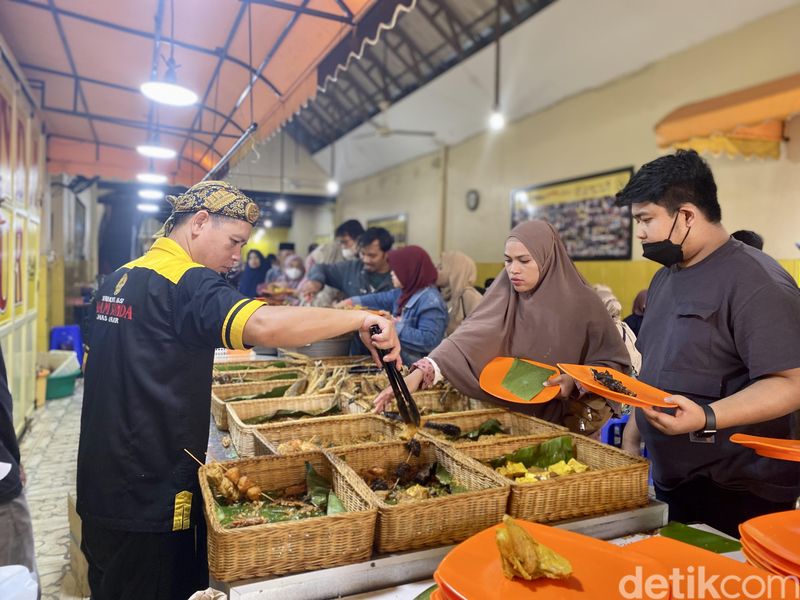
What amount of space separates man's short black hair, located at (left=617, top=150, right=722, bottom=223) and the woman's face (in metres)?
0.54

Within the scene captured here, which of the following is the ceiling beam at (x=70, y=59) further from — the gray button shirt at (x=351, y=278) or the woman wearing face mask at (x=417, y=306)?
the woman wearing face mask at (x=417, y=306)

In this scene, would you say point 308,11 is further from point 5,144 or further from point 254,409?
point 5,144

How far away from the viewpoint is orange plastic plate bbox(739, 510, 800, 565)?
93cm

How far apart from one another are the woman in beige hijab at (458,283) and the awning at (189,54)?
1.58 metres

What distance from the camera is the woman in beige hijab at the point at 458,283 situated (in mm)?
4219

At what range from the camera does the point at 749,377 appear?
1.50m

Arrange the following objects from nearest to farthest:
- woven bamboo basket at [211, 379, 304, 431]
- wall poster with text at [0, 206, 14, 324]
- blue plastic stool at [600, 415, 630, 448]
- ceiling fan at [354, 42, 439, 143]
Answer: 1. woven bamboo basket at [211, 379, 304, 431]
2. blue plastic stool at [600, 415, 630, 448]
3. wall poster with text at [0, 206, 14, 324]
4. ceiling fan at [354, 42, 439, 143]

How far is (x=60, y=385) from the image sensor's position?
6.25m

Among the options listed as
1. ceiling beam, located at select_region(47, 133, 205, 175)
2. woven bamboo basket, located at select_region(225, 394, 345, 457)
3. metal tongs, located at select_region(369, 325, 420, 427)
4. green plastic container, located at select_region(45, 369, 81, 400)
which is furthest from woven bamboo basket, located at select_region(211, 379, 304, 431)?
ceiling beam, located at select_region(47, 133, 205, 175)

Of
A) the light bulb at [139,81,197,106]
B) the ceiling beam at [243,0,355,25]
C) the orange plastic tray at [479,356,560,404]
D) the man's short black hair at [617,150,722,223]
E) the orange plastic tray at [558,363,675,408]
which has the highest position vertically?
the ceiling beam at [243,0,355,25]

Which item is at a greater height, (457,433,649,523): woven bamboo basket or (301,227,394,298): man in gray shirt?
(301,227,394,298): man in gray shirt

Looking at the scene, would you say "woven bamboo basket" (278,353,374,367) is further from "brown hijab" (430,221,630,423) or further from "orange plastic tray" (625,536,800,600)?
"orange plastic tray" (625,536,800,600)

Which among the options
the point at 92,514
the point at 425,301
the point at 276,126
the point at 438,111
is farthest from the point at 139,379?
the point at 438,111

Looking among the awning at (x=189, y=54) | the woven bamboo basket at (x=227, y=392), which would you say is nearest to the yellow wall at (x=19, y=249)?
the awning at (x=189, y=54)
